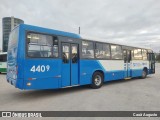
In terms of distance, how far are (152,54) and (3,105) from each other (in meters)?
14.7

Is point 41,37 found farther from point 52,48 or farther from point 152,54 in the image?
point 152,54

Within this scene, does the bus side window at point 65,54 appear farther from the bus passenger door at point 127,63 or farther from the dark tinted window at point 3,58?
the dark tinted window at point 3,58

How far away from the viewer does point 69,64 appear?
8.80 meters

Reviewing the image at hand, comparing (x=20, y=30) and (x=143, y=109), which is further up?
(x=20, y=30)

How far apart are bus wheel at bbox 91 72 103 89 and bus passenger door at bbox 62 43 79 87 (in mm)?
1391

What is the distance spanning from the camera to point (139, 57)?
1497cm

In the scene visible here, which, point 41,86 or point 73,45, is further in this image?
point 73,45

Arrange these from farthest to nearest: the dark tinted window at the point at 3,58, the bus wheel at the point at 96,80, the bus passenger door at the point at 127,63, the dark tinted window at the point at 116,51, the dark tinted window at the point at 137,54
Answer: the dark tinted window at the point at 3,58 < the dark tinted window at the point at 137,54 < the bus passenger door at the point at 127,63 < the dark tinted window at the point at 116,51 < the bus wheel at the point at 96,80

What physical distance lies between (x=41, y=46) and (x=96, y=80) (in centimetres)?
427

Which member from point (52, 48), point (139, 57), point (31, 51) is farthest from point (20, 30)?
point (139, 57)

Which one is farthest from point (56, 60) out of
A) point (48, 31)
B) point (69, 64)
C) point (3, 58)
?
point (3, 58)

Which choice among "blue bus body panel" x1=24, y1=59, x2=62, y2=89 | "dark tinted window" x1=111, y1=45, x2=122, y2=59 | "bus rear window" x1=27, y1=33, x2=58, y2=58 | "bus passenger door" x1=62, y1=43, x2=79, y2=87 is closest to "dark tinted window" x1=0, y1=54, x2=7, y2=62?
"dark tinted window" x1=111, y1=45, x2=122, y2=59

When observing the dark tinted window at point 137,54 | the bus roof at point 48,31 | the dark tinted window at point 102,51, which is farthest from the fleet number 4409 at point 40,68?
the dark tinted window at point 137,54

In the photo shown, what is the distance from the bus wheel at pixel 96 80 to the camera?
33.4ft
